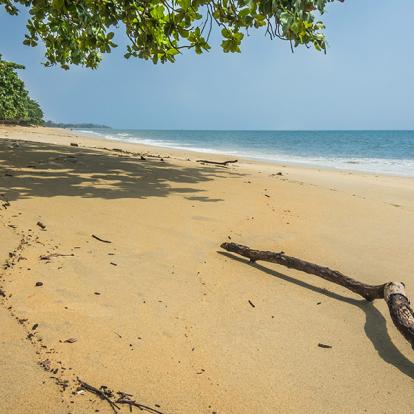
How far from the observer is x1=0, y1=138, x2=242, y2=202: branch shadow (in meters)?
6.25

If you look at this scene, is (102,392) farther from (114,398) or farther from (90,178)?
(90,178)

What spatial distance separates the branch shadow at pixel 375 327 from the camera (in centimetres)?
257

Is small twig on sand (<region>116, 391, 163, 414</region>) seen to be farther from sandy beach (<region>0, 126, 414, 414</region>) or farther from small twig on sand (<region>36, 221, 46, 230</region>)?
small twig on sand (<region>36, 221, 46, 230</region>)

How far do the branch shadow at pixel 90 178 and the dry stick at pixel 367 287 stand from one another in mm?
2668

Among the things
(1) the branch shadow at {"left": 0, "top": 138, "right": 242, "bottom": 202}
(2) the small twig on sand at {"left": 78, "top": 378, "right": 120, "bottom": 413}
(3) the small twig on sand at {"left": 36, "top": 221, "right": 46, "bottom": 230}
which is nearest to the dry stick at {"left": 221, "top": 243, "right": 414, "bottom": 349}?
(2) the small twig on sand at {"left": 78, "top": 378, "right": 120, "bottom": 413}

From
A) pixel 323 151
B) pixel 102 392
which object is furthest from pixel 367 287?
pixel 323 151

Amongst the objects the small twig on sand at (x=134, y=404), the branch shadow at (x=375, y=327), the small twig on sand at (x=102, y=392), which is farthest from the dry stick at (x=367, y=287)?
the small twig on sand at (x=102, y=392)

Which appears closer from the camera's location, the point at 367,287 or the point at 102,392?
the point at 102,392

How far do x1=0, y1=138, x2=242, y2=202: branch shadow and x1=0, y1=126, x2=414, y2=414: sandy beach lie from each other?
1.18ft

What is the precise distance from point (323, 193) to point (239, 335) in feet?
20.1

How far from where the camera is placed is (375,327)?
9.86 ft

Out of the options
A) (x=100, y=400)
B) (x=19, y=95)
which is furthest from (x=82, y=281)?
(x=19, y=95)

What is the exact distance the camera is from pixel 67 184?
22.2 feet

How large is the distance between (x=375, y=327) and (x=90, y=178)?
236 inches
